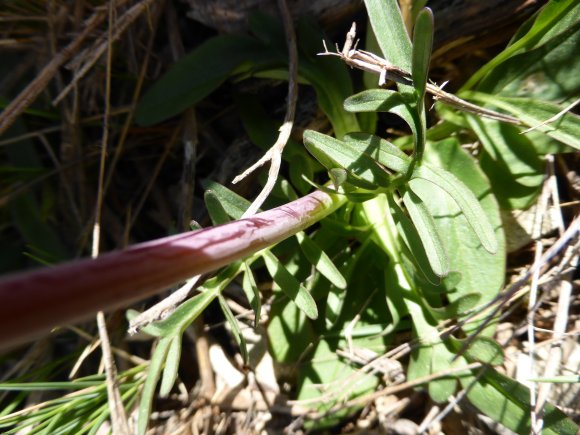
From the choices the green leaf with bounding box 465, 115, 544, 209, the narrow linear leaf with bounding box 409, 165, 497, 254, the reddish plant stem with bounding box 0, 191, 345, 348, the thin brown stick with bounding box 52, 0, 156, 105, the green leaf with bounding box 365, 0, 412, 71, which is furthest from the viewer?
the thin brown stick with bounding box 52, 0, 156, 105

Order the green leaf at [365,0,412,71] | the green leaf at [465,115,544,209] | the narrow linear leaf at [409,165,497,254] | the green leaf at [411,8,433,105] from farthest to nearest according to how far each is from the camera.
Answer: the green leaf at [465,115,544,209] → the green leaf at [365,0,412,71] → the narrow linear leaf at [409,165,497,254] → the green leaf at [411,8,433,105]

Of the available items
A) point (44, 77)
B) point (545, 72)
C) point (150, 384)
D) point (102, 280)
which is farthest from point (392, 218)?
point (44, 77)

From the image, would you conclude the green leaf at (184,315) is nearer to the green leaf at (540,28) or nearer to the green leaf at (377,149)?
the green leaf at (377,149)

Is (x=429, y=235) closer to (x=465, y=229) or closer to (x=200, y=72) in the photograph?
(x=465, y=229)

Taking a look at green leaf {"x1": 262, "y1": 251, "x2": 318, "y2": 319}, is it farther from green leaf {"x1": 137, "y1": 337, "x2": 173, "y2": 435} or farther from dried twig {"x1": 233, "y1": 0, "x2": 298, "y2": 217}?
green leaf {"x1": 137, "y1": 337, "x2": 173, "y2": 435}

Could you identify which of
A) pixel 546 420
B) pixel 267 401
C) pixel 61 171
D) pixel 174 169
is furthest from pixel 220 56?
pixel 546 420

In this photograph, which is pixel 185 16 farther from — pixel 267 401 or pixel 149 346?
pixel 267 401

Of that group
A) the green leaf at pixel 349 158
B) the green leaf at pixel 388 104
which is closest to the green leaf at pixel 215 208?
the green leaf at pixel 349 158

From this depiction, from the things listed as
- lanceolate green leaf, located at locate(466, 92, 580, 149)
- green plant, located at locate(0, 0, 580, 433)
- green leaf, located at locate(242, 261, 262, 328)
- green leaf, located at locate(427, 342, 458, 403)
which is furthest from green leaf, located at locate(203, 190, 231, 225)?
lanceolate green leaf, located at locate(466, 92, 580, 149)
